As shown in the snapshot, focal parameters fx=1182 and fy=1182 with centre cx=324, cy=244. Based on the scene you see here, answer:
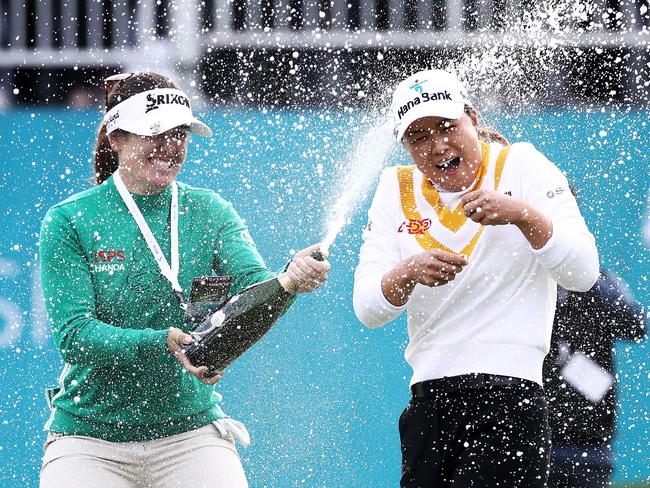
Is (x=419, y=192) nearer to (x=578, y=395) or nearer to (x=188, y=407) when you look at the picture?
(x=188, y=407)

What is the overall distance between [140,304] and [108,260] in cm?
19

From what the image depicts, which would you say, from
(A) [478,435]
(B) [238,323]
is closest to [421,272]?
(A) [478,435]

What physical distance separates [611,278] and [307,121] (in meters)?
2.01

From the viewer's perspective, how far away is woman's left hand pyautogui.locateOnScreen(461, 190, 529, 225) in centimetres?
335

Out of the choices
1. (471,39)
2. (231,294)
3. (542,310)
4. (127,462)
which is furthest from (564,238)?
(471,39)

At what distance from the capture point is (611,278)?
5.28 m

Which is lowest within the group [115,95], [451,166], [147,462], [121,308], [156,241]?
[147,462]

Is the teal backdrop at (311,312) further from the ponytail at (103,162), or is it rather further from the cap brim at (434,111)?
the cap brim at (434,111)

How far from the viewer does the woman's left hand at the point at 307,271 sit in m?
3.83

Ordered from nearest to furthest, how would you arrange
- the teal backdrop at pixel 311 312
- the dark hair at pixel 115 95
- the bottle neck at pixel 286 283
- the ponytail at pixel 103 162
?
the bottle neck at pixel 286 283 < the dark hair at pixel 115 95 < the ponytail at pixel 103 162 < the teal backdrop at pixel 311 312

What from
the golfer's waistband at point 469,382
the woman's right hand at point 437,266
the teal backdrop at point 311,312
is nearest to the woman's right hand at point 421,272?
the woman's right hand at point 437,266

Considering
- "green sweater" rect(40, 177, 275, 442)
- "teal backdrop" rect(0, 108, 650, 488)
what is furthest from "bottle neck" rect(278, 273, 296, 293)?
"teal backdrop" rect(0, 108, 650, 488)

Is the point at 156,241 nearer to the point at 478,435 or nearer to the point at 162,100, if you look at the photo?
the point at 162,100

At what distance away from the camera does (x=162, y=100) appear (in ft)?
13.7
